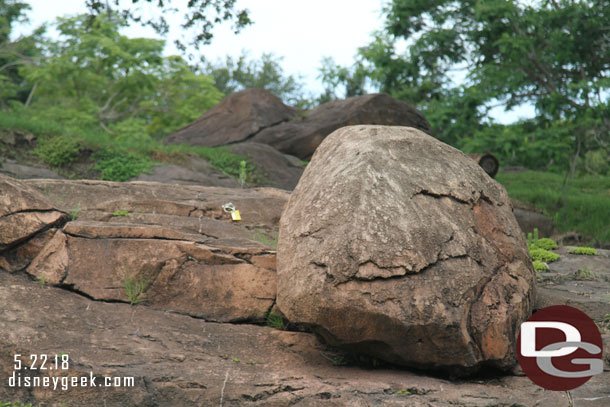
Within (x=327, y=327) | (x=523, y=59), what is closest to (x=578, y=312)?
(x=327, y=327)

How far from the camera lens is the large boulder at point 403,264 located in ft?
15.0

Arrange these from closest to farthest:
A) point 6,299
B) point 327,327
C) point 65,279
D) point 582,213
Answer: point 327,327
point 6,299
point 65,279
point 582,213

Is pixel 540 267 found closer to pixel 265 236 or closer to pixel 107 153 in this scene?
pixel 265 236

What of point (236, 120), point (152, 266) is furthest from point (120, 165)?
point (152, 266)

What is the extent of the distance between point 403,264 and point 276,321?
4.98ft

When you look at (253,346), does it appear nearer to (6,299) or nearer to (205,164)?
(6,299)

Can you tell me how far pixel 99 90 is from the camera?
80.3 feet

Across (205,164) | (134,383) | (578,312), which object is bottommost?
(134,383)

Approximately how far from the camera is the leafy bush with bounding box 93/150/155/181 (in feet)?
39.3

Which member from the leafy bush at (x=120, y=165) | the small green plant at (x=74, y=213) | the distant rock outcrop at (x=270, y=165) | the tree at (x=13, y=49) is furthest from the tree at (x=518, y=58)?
the tree at (x=13, y=49)

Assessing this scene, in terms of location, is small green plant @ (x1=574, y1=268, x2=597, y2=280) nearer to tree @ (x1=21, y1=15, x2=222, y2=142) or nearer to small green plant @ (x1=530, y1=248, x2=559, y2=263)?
small green plant @ (x1=530, y1=248, x2=559, y2=263)

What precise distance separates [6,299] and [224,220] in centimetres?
274

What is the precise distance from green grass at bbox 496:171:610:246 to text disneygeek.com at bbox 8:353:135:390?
32.2ft

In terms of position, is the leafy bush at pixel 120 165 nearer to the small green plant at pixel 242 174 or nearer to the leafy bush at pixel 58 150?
the leafy bush at pixel 58 150
